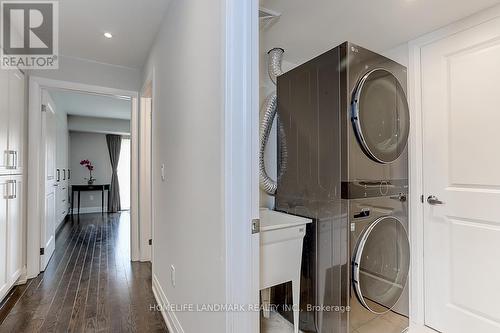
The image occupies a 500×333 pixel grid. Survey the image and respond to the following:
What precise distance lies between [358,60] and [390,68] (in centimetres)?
34

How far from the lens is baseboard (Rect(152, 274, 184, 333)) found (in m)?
1.66

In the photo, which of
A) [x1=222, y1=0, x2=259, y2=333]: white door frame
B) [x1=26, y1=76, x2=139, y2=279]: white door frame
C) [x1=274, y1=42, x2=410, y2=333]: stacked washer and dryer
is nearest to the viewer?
[x1=222, y1=0, x2=259, y2=333]: white door frame

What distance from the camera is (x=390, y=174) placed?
161cm

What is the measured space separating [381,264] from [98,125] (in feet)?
21.4

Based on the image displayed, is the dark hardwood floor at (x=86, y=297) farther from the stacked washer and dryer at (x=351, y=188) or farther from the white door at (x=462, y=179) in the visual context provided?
the white door at (x=462, y=179)

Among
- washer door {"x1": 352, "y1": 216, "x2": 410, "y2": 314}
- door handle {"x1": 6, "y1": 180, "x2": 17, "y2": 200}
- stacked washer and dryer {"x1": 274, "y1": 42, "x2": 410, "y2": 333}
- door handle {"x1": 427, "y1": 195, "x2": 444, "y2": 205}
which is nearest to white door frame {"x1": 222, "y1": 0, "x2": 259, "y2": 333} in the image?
stacked washer and dryer {"x1": 274, "y1": 42, "x2": 410, "y2": 333}

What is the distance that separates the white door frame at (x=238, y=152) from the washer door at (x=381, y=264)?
2.27ft

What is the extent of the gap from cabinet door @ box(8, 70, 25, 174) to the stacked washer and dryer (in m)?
2.34

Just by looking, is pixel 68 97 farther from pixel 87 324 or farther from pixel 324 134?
pixel 324 134

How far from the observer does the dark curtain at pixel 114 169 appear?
6.70 meters

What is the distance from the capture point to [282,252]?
145 cm

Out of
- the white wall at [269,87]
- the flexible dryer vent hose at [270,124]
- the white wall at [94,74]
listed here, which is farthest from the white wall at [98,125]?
the flexible dryer vent hose at [270,124]

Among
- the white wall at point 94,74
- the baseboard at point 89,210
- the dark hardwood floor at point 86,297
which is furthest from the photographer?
the baseboard at point 89,210

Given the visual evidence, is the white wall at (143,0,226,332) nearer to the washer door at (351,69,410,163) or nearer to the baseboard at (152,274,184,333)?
the baseboard at (152,274,184,333)
